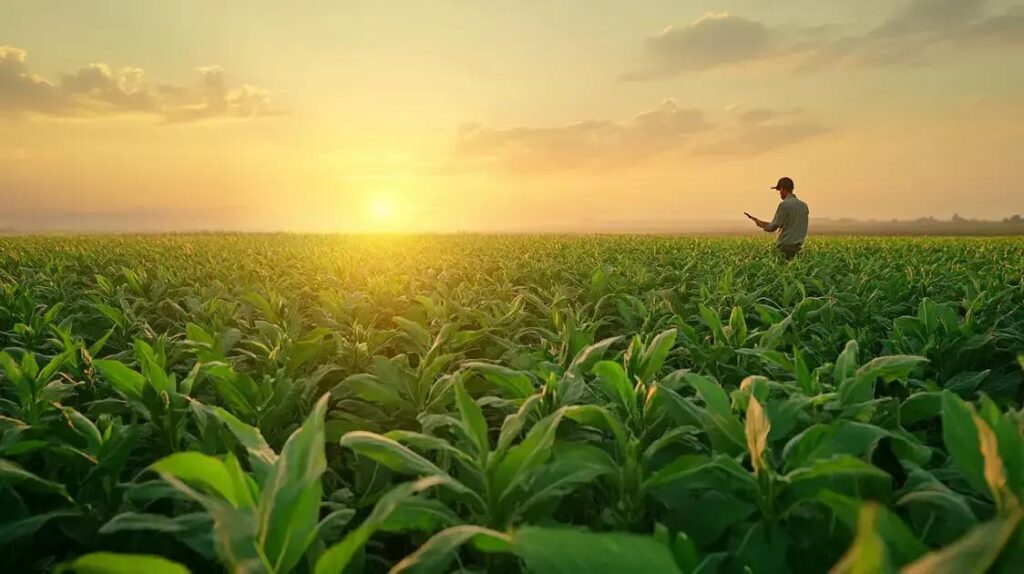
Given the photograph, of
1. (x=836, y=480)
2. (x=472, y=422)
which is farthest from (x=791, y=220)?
(x=472, y=422)

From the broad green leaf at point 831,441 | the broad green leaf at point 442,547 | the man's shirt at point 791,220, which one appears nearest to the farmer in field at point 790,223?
the man's shirt at point 791,220

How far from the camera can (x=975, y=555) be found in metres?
0.65

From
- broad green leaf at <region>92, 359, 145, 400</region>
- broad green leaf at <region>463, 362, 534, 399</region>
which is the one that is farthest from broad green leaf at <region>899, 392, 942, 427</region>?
broad green leaf at <region>92, 359, 145, 400</region>

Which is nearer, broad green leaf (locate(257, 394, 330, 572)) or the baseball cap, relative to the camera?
broad green leaf (locate(257, 394, 330, 572))

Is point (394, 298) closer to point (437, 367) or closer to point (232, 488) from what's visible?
point (437, 367)

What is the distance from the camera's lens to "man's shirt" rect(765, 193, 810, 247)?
13.4m

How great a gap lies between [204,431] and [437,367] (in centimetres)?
78

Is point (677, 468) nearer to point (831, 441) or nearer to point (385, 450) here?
point (831, 441)

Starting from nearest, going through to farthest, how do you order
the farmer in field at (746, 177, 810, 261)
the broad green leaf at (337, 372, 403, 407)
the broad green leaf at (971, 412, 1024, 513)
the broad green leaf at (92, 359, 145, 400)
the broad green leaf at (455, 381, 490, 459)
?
the broad green leaf at (971, 412, 1024, 513), the broad green leaf at (455, 381, 490, 459), the broad green leaf at (92, 359, 145, 400), the broad green leaf at (337, 372, 403, 407), the farmer in field at (746, 177, 810, 261)

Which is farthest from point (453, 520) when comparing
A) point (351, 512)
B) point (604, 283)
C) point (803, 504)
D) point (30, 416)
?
point (604, 283)

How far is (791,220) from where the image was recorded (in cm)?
1341

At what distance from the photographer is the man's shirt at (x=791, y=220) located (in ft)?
44.0

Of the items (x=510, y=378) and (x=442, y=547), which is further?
(x=510, y=378)

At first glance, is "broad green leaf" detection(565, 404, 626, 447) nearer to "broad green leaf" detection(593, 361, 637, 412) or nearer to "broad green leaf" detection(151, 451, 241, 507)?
"broad green leaf" detection(593, 361, 637, 412)
